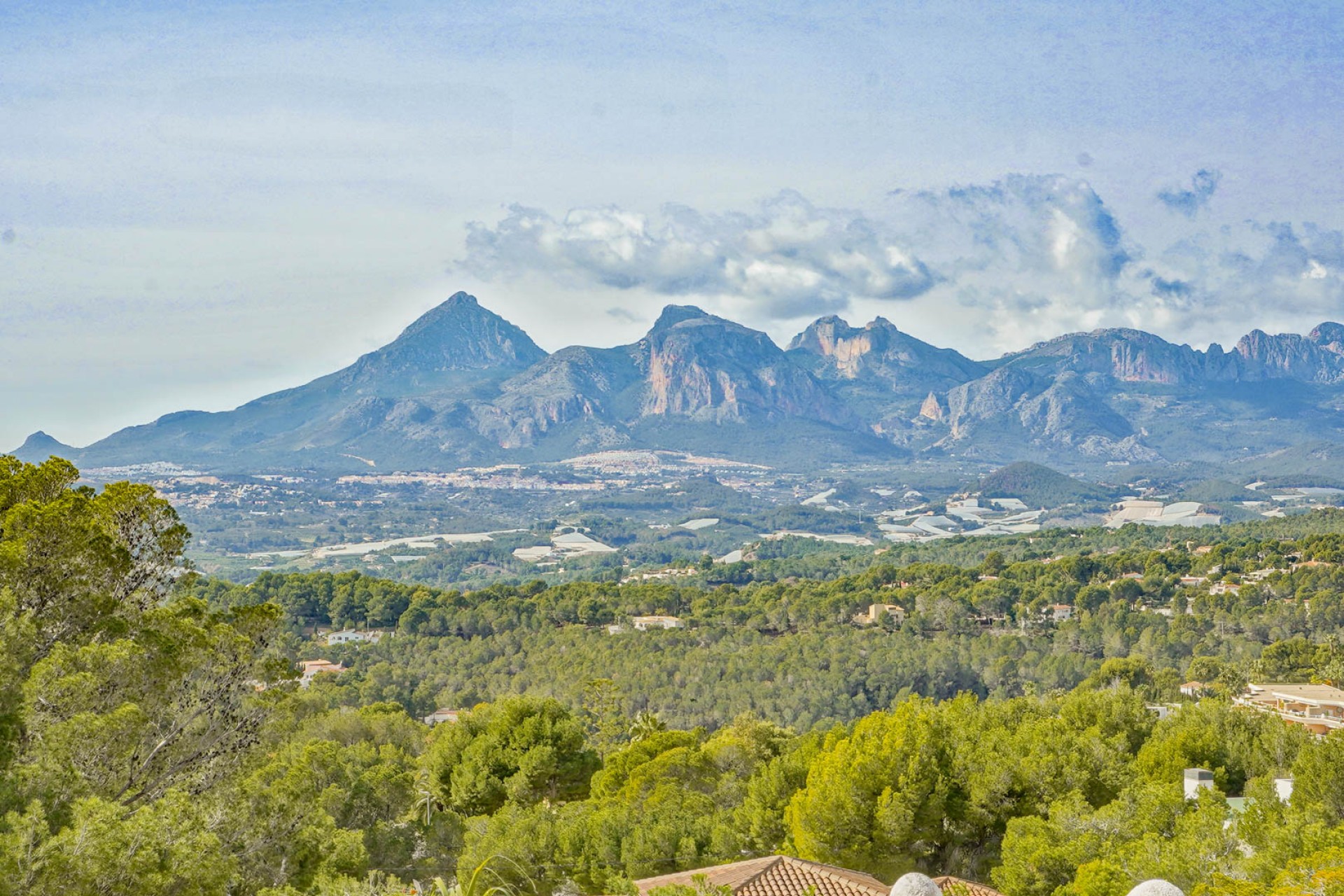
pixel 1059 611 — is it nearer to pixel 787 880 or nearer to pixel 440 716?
pixel 440 716

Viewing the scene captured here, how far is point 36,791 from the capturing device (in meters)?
9.02

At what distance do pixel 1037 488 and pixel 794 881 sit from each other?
538 ft

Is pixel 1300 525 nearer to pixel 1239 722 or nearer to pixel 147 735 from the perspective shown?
pixel 1239 722

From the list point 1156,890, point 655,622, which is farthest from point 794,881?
point 655,622

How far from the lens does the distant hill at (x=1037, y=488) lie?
162 m

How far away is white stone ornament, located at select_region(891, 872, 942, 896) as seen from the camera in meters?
8.24

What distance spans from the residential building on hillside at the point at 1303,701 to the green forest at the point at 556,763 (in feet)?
5.37

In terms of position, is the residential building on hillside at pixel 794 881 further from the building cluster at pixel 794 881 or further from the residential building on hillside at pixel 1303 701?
the residential building on hillside at pixel 1303 701

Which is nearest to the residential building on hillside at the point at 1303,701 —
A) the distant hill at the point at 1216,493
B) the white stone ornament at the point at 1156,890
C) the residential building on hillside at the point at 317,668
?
the white stone ornament at the point at 1156,890

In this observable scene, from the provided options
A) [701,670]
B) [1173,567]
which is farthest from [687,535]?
[701,670]

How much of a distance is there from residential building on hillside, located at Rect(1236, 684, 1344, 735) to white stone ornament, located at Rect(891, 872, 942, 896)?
23.8 meters

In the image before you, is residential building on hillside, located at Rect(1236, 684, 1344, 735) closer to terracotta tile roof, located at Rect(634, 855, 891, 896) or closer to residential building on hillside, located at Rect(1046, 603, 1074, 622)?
residential building on hillside, located at Rect(1046, 603, 1074, 622)

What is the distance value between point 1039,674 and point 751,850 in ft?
89.7

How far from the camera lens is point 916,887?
8273 mm
